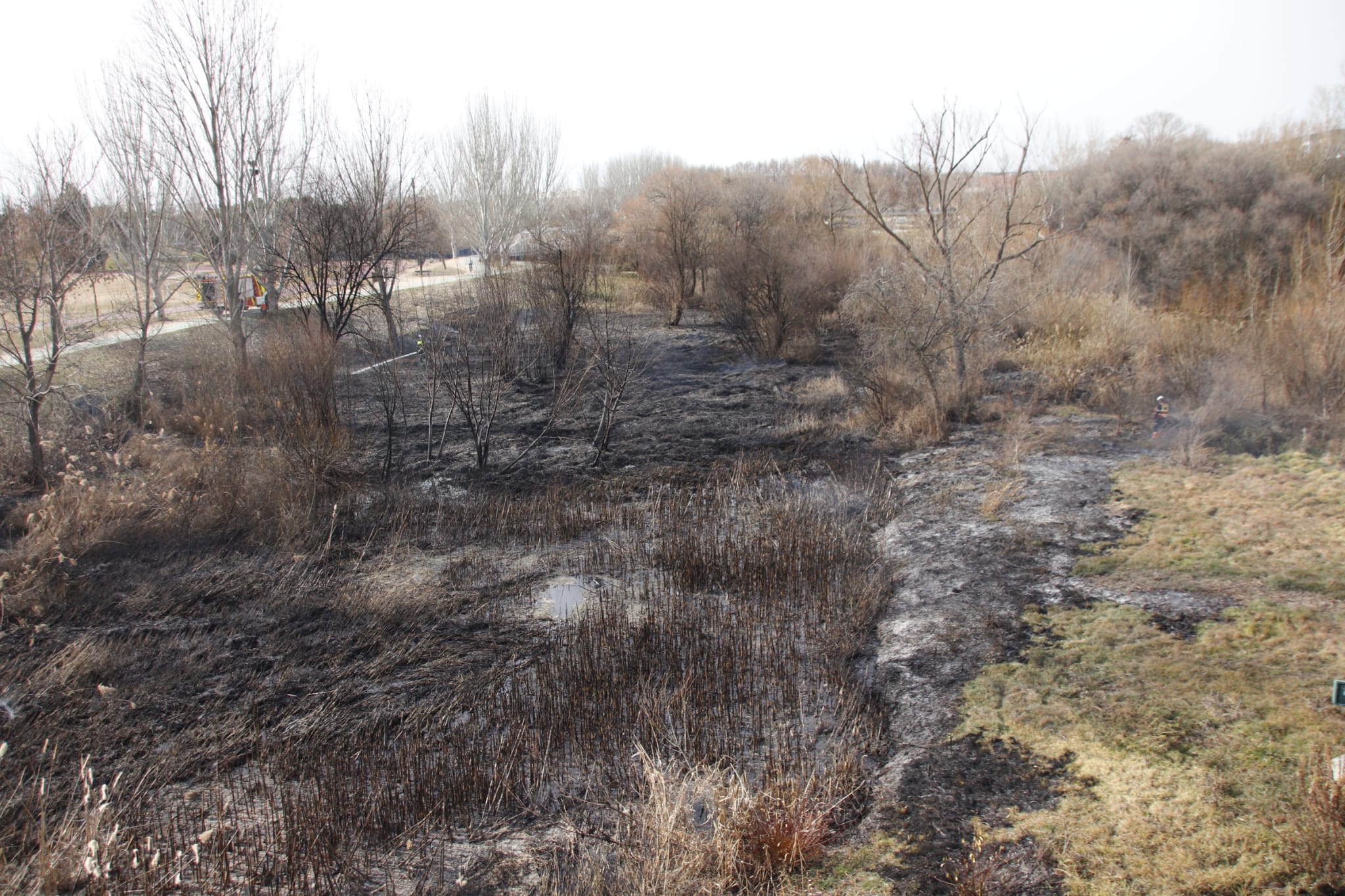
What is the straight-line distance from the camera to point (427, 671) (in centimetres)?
539

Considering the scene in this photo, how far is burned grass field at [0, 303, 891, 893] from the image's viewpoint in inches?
146

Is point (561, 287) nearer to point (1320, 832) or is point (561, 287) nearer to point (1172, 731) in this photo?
point (1172, 731)

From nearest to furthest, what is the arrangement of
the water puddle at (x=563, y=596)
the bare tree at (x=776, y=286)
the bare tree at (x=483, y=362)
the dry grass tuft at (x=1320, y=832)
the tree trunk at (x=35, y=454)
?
the dry grass tuft at (x=1320, y=832) < the water puddle at (x=563, y=596) < the tree trunk at (x=35, y=454) < the bare tree at (x=483, y=362) < the bare tree at (x=776, y=286)

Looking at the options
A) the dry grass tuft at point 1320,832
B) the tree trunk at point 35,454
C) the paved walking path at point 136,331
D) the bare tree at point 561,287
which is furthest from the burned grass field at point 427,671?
the bare tree at point 561,287

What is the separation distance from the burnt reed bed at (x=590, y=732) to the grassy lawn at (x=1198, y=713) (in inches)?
38.8

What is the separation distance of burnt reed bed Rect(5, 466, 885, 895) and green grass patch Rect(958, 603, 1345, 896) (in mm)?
937

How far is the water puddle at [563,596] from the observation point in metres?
6.30

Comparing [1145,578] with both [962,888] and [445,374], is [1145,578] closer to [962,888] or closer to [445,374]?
[962,888]

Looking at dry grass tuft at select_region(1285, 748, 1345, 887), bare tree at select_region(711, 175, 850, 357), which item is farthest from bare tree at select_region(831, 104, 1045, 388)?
dry grass tuft at select_region(1285, 748, 1345, 887)

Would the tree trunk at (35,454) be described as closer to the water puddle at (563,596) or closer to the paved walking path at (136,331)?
the paved walking path at (136,331)

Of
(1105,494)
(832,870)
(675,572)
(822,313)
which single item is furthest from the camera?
(822,313)

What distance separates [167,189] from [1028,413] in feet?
41.9

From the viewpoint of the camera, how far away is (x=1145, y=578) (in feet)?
19.5

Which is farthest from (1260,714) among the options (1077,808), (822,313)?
(822,313)
